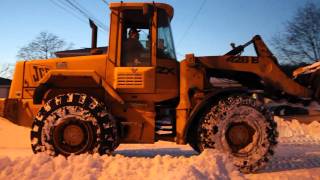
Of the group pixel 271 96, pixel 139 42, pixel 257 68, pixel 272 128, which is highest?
pixel 139 42

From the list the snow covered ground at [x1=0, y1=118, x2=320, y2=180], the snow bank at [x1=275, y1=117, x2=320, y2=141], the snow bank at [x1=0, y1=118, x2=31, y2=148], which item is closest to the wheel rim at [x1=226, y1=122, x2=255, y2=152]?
the snow covered ground at [x1=0, y1=118, x2=320, y2=180]

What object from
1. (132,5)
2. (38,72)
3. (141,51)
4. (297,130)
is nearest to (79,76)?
(38,72)

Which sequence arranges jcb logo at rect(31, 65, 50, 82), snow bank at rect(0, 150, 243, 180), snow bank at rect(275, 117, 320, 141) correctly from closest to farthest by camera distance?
1. snow bank at rect(0, 150, 243, 180)
2. jcb logo at rect(31, 65, 50, 82)
3. snow bank at rect(275, 117, 320, 141)

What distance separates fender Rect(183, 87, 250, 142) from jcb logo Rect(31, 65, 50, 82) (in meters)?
3.10

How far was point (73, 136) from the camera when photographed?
6965mm

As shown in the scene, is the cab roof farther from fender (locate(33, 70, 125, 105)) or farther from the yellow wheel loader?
fender (locate(33, 70, 125, 105))

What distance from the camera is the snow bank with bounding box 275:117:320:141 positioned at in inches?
563

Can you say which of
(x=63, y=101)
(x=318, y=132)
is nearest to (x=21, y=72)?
(x=63, y=101)

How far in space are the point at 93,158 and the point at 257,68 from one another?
3740 millimetres

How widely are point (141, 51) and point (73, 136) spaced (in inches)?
80.5

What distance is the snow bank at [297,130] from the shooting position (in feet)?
46.9

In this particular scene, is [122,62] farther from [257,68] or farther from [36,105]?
[257,68]

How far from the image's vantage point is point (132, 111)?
7.40 meters

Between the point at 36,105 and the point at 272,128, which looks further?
the point at 36,105
